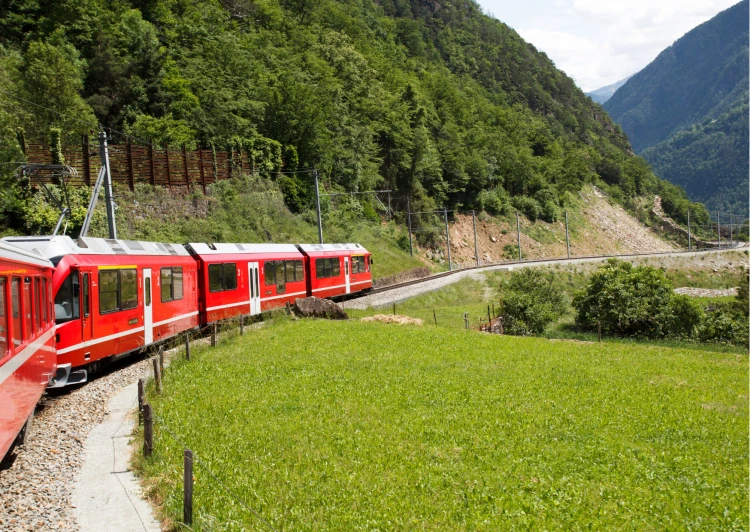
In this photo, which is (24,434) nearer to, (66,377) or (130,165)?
(66,377)

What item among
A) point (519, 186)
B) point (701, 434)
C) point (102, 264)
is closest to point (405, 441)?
point (701, 434)

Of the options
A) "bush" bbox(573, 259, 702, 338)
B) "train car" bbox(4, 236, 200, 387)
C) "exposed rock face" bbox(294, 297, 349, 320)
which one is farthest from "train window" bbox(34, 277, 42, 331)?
"bush" bbox(573, 259, 702, 338)

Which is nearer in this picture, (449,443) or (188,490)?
(188,490)

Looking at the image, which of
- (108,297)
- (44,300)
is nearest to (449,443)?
(44,300)

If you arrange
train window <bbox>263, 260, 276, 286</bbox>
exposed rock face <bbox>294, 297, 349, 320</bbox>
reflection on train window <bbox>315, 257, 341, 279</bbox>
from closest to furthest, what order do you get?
train window <bbox>263, 260, 276, 286</bbox>
exposed rock face <bbox>294, 297, 349, 320</bbox>
reflection on train window <bbox>315, 257, 341, 279</bbox>

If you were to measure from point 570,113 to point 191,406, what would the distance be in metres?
176

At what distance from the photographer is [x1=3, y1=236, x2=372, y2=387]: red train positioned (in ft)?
44.9

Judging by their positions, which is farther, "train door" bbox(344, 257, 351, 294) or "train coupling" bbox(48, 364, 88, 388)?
"train door" bbox(344, 257, 351, 294)

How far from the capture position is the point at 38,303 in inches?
425

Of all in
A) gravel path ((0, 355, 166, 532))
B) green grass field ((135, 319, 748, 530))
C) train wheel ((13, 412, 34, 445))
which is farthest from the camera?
train wheel ((13, 412, 34, 445))

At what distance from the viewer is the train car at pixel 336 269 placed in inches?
1278

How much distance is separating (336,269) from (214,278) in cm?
1336

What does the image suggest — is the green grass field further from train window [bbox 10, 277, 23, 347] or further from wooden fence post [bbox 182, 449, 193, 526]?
train window [bbox 10, 277, 23, 347]

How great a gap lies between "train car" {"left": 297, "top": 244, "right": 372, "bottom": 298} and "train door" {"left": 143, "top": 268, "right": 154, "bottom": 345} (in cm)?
1422
